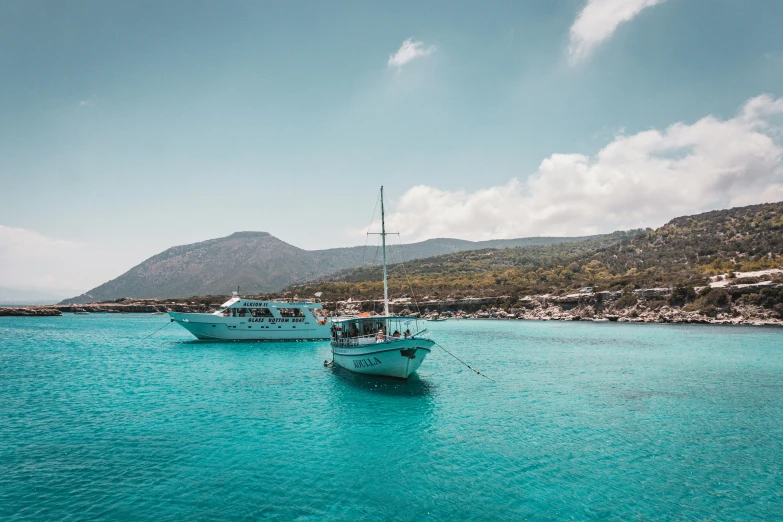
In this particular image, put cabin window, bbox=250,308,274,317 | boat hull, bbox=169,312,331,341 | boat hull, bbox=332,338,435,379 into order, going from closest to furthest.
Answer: boat hull, bbox=332,338,435,379
boat hull, bbox=169,312,331,341
cabin window, bbox=250,308,274,317

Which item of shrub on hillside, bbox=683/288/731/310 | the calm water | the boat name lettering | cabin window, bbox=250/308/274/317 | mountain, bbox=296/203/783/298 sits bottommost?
the calm water

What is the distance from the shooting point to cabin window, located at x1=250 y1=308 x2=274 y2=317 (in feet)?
194

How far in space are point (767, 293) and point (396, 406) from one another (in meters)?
77.9

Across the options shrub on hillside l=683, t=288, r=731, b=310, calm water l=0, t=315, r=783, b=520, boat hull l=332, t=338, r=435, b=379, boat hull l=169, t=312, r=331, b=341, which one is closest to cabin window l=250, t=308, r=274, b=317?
boat hull l=169, t=312, r=331, b=341

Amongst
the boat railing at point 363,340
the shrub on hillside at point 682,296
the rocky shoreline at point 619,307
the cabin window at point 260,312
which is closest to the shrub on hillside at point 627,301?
the rocky shoreline at point 619,307

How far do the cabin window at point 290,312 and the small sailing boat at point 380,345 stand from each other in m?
25.1

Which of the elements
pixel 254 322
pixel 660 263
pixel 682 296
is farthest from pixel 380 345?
pixel 660 263

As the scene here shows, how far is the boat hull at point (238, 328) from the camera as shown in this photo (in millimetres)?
57562

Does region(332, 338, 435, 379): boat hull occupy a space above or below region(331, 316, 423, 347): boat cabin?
below

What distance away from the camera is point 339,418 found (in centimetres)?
2136

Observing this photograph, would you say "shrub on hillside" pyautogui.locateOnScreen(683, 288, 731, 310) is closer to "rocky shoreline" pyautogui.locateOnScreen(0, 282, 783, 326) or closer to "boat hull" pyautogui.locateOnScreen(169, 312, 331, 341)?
"rocky shoreline" pyautogui.locateOnScreen(0, 282, 783, 326)

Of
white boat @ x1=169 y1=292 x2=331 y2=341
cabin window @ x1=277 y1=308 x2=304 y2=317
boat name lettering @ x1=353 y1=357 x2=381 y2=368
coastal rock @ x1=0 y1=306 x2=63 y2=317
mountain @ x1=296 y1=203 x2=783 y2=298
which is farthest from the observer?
coastal rock @ x1=0 y1=306 x2=63 y2=317

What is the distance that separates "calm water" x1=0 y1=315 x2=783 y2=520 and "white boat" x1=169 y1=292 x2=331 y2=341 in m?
21.5

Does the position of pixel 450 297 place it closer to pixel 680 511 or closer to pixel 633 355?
pixel 633 355
